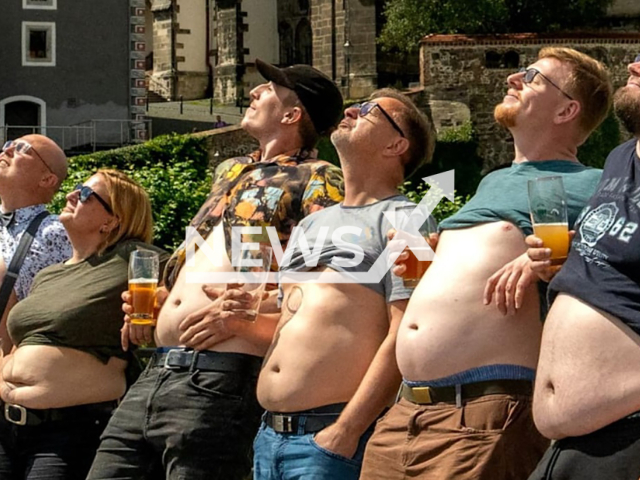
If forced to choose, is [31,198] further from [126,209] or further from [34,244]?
[126,209]

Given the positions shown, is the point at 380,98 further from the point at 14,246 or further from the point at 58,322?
the point at 14,246

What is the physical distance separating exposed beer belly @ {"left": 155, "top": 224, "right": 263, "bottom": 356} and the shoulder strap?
114cm

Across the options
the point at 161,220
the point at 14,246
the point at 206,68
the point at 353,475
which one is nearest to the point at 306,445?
the point at 353,475

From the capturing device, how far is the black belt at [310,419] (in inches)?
181

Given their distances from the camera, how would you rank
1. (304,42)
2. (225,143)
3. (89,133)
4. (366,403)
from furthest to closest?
(304,42)
(89,133)
(225,143)
(366,403)

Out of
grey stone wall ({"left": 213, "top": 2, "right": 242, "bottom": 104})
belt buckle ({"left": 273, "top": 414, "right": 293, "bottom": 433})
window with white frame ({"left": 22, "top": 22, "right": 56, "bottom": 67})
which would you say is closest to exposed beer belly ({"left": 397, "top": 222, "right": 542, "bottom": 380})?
belt buckle ({"left": 273, "top": 414, "right": 293, "bottom": 433})

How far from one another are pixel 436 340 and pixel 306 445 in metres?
0.61

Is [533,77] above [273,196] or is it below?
above

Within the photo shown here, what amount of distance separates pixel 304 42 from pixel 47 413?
39.5 meters

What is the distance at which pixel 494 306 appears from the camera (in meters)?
4.22

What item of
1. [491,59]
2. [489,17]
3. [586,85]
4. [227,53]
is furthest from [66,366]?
[227,53]

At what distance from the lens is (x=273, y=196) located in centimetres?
522

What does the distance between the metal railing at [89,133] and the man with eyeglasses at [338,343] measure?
29.5 metres

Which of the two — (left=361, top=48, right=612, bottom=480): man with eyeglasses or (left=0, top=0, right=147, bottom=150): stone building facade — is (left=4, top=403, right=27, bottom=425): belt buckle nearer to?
(left=361, top=48, right=612, bottom=480): man with eyeglasses
